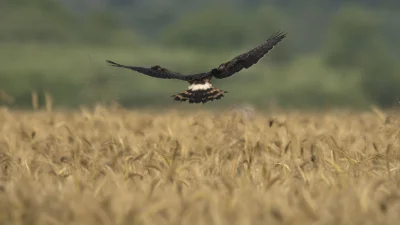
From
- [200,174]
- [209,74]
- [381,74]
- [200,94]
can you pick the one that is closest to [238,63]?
[209,74]

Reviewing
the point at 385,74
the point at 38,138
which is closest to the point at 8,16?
the point at 385,74

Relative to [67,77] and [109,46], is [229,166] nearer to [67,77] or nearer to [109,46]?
[67,77]

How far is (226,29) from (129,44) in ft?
47.1

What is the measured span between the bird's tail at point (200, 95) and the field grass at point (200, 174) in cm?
48

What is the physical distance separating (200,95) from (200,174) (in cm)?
179

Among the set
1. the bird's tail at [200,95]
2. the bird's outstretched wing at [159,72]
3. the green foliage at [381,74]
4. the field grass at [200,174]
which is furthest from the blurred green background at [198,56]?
the bird's tail at [200,95]

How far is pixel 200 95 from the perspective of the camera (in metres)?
7.66

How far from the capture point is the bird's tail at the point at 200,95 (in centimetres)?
754

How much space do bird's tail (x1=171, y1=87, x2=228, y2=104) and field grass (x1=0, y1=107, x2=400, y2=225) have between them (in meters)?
0.48

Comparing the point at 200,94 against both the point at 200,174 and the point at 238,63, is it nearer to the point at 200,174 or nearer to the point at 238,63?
the point at 238,63

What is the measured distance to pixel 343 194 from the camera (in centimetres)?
496

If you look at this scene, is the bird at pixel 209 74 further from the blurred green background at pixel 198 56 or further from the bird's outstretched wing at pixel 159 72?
the blurred green background at pixel 198 56

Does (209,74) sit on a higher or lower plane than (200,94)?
higher

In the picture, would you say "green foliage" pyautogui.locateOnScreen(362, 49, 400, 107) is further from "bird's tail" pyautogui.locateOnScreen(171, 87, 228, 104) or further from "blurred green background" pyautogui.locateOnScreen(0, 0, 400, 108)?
"bird's tail" pyautogui.locateOnScreen(171, 87, 228, 104)
